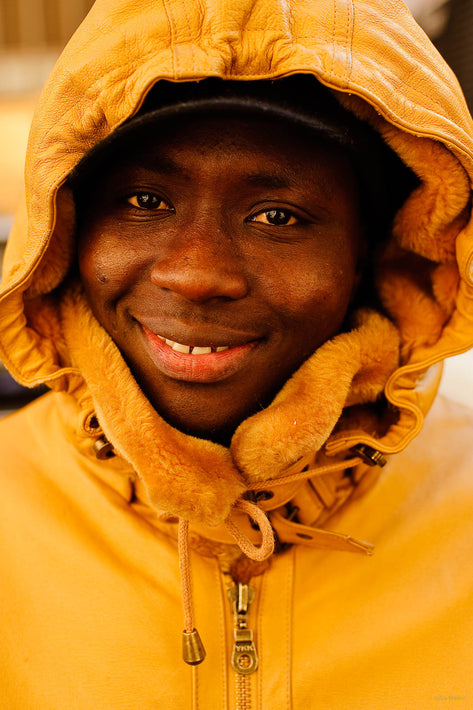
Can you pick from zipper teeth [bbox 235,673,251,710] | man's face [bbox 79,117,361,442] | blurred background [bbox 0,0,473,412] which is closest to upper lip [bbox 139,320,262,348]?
man's face [bbox 79,117,361,442]

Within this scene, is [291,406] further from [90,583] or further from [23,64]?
[23,64]

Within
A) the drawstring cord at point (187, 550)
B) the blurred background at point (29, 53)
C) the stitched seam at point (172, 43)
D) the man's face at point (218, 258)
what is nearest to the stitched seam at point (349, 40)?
the man's face at point (218, 258)

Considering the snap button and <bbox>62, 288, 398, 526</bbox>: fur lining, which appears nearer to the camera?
<bbox>62, 288, 398, 526</bbox>: fur lining

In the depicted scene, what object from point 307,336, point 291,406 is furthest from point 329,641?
point 307,336

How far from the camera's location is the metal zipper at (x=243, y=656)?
3.75 ft

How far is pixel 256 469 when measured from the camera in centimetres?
112

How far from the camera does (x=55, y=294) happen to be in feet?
4.21

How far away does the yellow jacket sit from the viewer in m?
1.03

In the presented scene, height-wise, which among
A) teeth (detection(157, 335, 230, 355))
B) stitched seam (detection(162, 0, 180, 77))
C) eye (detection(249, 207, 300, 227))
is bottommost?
teeth (detection(157, 335, 230, 355))

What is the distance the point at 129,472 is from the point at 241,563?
0.85 ft

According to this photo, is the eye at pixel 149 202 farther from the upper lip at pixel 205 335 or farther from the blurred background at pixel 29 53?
the blurred background at pixel 29 53

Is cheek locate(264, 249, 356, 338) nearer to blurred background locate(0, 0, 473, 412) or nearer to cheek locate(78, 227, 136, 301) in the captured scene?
cheek locate(78, 227, 136, 301)

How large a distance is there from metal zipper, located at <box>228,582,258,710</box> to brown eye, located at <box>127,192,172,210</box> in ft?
2.24

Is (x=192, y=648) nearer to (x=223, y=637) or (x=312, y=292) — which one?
→ (x=223, y=637)
